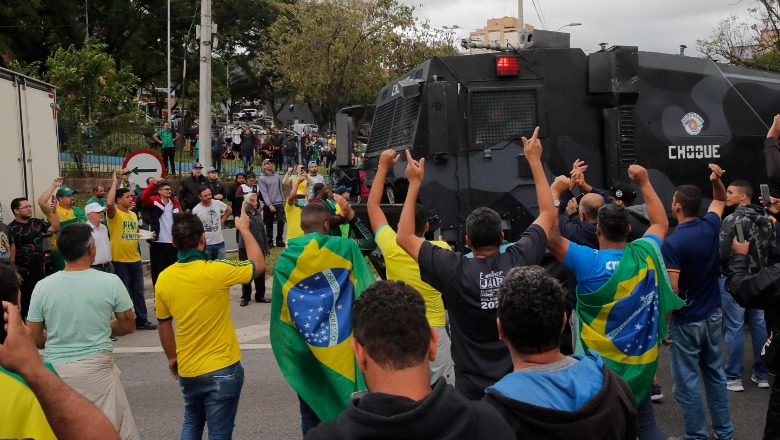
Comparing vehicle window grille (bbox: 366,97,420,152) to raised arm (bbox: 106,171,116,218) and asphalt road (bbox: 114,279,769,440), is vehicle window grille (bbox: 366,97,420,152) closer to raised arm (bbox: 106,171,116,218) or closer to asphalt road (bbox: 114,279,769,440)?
asphalt road (bbox: 114,279,769,440)

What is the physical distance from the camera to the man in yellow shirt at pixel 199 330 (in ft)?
15.6

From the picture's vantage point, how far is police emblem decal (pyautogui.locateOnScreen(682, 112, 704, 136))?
8.64 m

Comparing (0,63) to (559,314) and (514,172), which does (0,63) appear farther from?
(559,314)

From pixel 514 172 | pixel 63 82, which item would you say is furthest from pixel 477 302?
pixel 63 82

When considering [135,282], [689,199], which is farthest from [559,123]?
[135,282]

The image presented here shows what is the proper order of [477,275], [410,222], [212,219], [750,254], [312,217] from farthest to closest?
[212,219]
[750,254]
[312,217]
[410,222]
[477,275]

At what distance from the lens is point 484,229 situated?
4.21 m

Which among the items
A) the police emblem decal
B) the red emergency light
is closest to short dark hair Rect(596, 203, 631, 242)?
the red emergency light

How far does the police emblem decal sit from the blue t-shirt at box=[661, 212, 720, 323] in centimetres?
312

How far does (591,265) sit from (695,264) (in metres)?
1.47

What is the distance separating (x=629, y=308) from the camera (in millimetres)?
4645

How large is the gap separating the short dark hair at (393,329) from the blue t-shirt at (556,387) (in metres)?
0.44

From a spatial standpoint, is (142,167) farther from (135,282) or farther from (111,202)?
(135,282)

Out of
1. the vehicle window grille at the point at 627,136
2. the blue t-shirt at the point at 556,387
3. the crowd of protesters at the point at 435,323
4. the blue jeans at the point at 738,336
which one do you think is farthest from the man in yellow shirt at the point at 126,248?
the blue t-shirt at the point at 556,387
